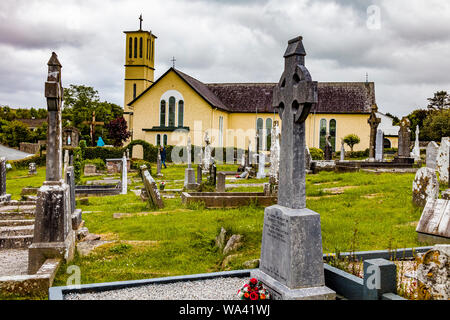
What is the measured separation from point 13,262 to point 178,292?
11.9ft

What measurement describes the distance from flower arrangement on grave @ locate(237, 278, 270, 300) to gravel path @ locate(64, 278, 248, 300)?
144 millimetres

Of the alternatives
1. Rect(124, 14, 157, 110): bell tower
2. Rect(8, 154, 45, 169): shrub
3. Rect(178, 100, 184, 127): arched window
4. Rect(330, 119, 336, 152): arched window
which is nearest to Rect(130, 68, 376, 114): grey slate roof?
Rect(330, 119, 336, 152): arched window

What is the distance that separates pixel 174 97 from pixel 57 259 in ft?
120

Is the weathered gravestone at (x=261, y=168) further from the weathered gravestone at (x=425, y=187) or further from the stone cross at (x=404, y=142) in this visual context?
the weathered gravestone at (x=425, y=187)

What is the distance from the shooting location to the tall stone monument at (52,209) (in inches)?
251

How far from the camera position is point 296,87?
16.6 feet

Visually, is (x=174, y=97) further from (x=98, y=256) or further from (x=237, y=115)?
(x=98, y=256)

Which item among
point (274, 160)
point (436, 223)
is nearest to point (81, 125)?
point (274, 160)

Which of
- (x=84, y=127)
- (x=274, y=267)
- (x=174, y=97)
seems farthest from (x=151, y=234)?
(x=84, y=127)

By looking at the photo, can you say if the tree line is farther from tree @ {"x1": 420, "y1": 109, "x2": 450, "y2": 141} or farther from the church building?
tree @ {"x1": 420, "y1": 109, "x2": 450, "y2": 141}

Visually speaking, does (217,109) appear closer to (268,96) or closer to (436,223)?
(268,96)

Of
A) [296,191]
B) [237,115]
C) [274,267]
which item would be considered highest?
[237,115]

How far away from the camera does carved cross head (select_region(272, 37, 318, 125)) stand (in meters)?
4.88
